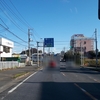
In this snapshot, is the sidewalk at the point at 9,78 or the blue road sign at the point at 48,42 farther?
the blue road sign at the point at 48,42

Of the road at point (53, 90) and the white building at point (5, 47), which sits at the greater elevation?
the white building at point (5, 47)

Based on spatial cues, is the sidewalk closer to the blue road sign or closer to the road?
the road

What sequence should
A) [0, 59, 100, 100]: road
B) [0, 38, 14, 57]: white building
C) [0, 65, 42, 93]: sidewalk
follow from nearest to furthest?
[0, 59, 100, 100]: road
[0, 65, 42, 93]: sidewalk
[0, 38, 14, 57]: white building

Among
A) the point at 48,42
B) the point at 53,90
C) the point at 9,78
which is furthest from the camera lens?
the point at 48,42

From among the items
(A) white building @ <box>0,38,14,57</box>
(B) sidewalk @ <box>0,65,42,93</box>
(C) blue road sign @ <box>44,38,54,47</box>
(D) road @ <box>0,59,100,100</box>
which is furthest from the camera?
(A) white building @ <box>0,38,14,57</box>

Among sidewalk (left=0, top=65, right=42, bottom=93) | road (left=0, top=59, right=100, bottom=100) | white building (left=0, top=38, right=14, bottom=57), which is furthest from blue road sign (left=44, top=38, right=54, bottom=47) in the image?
road (left=0, top=59, right=100, bottom=100)

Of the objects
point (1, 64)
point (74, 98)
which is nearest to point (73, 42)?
point (1, 64)

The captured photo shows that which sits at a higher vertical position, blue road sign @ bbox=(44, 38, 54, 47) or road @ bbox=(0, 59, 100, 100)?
blue road sign @ bbox=(44, 38, 54, 47)

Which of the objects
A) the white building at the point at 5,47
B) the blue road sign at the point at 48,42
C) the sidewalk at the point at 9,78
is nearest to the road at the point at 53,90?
the sidewalk at the point at 9,78

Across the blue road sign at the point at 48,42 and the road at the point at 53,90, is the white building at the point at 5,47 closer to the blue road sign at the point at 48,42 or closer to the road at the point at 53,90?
the blue road sign at the point at 48,42

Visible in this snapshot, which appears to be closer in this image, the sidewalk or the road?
the road

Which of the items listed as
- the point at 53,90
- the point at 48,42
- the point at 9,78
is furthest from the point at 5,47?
the point at 53,90

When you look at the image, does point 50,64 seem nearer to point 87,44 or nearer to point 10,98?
point 10,98

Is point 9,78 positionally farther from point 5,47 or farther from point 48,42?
point 5,47
